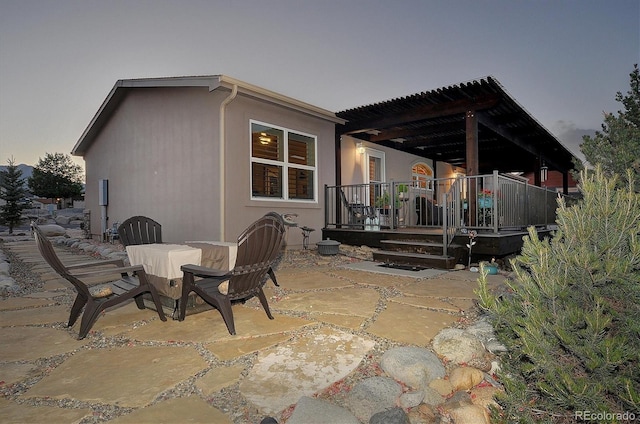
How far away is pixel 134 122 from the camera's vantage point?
808 cm

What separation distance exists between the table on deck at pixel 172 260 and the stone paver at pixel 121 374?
0.62 meters

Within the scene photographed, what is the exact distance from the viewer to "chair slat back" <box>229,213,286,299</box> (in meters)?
2.47

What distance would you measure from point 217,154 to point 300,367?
4.66 metres

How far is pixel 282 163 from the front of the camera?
6703 mm

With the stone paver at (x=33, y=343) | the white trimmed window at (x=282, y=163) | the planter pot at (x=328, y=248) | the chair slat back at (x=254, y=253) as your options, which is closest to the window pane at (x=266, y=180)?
the white trimmed window at (x=282, y=163)

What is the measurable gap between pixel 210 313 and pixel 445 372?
2057 millimetres

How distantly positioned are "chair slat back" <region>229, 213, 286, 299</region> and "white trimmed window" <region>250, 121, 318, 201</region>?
3.61 m

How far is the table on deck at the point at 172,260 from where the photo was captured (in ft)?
8.89

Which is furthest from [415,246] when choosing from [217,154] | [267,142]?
[217,154]

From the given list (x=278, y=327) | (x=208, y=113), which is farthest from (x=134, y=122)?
(x=278, y=327)

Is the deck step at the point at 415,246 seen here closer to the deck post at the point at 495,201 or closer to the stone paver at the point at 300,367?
the deck post at the point at 495,201

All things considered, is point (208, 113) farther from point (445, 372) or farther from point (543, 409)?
point (543, 409)

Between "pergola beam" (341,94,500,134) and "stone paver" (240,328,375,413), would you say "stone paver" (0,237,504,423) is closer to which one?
"stone paver" (240,328,375,413)

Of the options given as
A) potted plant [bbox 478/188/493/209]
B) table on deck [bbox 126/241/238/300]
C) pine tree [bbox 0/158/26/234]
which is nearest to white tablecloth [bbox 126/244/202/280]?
table on deck [bbox 126/241/238/300]
